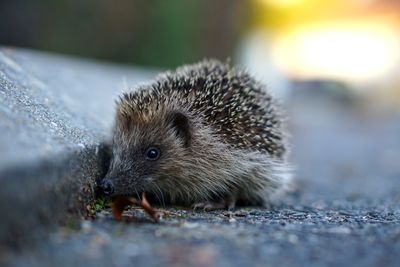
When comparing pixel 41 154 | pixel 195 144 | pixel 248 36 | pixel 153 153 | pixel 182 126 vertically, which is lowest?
pixel 41 154

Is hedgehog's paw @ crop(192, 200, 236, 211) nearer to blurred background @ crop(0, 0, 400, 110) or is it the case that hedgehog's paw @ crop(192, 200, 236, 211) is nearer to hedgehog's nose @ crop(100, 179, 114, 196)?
hedgehog's nose @ crop(100, 179, 114, 196)

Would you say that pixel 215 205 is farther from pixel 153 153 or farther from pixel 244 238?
pixel 244 238

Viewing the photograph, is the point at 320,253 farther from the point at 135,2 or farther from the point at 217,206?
the point at 135,2

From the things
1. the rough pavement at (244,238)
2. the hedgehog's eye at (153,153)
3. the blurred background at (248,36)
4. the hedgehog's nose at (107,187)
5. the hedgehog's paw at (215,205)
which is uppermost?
the blurred background at (248,36)

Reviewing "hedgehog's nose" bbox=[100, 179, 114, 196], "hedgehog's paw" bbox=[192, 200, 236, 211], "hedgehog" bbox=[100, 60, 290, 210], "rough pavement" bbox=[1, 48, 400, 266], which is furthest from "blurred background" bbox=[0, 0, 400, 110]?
"hedgehog's nose" bbox=[100, 179, 114, 196]

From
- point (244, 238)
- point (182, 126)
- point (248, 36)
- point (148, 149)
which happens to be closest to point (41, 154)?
point (244, 238)

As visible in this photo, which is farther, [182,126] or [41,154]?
[182,126]

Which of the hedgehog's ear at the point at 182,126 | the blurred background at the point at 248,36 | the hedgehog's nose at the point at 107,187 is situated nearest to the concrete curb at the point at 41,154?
the hedgehog's nose at the point at 107,187

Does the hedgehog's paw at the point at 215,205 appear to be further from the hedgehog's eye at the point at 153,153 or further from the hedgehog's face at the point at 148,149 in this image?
the hedgehog's eye at the point at 153,153
